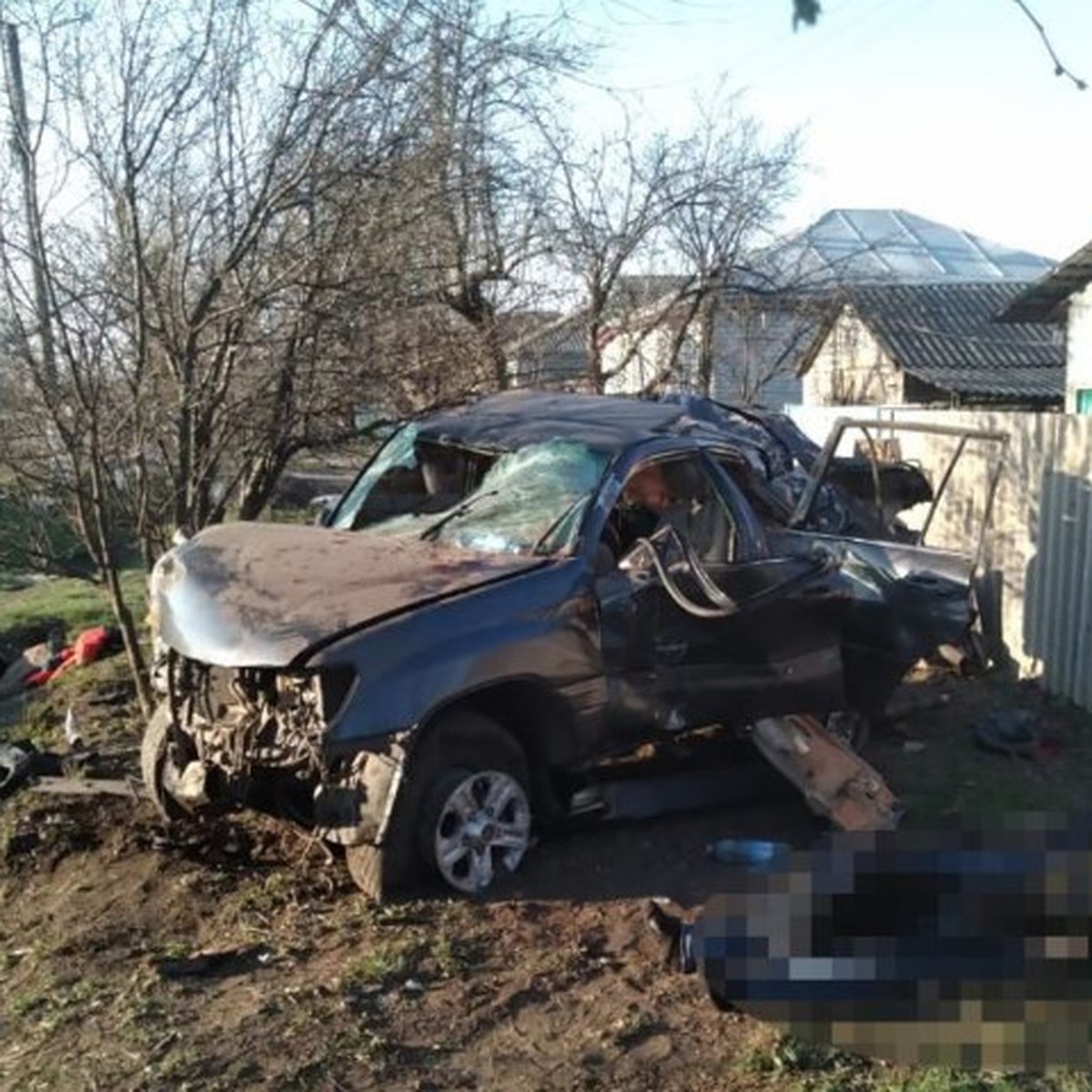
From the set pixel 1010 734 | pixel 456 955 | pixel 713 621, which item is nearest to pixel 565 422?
pixel 713 621

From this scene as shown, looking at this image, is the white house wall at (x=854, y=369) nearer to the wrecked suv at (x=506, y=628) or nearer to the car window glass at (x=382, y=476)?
the wrecked suv at (x=506, y=628)

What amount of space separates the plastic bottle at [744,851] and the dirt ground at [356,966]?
6 centimetres

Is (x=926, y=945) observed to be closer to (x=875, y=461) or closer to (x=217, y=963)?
(x=217, y=963)

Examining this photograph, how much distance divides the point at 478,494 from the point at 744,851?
6.77ft

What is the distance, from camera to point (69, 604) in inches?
564

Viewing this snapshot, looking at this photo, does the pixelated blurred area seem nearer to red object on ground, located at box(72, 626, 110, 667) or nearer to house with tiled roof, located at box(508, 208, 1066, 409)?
red object on ground, located at box(72, 626, 110, 667)

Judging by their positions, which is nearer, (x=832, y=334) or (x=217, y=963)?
(x=217, y=963)

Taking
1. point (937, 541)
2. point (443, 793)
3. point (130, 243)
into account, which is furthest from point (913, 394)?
point (443, 793)

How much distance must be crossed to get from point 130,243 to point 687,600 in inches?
151

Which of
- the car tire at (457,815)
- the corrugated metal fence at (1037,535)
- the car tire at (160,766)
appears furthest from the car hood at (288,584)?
the corrugated metal fence at (1037,535)

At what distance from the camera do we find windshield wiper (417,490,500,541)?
6.22 metres

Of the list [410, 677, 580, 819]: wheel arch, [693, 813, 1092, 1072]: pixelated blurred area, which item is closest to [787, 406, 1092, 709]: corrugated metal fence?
[410, 677, 580, 819]: wheel arch

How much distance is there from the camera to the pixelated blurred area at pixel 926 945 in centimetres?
374

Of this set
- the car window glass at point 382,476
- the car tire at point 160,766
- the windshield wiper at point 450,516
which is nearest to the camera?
the car tire at point 160,766
